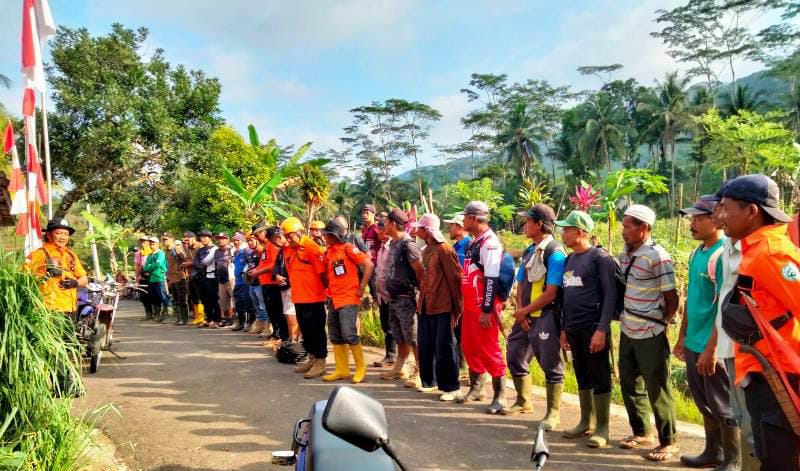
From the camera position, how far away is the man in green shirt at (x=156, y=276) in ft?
42.2

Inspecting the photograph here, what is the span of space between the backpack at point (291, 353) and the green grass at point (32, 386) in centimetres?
384

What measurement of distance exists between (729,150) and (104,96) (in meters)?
25.2

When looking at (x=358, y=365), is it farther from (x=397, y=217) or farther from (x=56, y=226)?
(x=56, y=226)

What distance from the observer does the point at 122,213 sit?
1886cm

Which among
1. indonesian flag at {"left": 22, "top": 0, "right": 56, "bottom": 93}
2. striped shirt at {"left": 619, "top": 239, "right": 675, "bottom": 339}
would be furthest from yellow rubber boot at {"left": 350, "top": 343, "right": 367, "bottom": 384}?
indonesian flag at {"left": 22, "top": 0, "right": 56, "bottom": 93}

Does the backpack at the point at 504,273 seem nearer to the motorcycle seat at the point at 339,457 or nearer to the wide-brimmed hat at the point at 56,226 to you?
the motorcycle seat at the point at 339,457

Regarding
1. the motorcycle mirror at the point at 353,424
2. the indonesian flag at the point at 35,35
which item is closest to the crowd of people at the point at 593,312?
the motorcycle mirror at the point at 353,424

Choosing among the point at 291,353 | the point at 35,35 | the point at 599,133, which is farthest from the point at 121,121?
the point at 599,133

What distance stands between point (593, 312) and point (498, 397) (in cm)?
145

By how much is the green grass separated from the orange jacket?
3.94 meters

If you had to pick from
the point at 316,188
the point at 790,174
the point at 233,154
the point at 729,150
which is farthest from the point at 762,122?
the point at 233,154

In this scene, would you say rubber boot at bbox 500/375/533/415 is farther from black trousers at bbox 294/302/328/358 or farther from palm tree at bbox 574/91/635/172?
palm tree at bbox 574/91/635/172

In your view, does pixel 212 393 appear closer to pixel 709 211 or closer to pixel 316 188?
pixel 709 211

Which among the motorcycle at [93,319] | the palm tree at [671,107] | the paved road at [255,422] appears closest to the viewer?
the paved road at [255,422]
